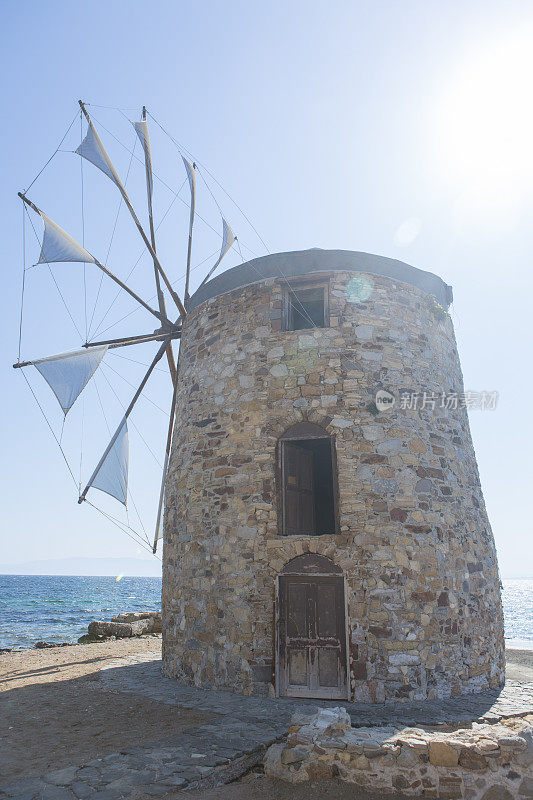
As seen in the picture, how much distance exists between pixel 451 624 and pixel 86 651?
974 centimetres

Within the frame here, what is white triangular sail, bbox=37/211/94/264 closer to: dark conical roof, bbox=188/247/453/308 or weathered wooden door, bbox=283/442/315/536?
dark conical roof, bbox=188/247/453/308

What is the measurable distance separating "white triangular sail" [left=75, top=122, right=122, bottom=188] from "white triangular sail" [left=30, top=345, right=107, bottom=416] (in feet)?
13.9

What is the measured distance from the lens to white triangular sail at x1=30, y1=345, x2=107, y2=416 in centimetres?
1251

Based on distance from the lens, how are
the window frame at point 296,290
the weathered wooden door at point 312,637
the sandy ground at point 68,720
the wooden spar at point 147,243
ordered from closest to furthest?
the sandy ground at point 68,720
the weathered wooden door at point 312,637
the window frame at point 296,290
the wooden spar at point 147,243

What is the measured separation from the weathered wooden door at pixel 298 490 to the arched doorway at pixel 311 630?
2.24 ft

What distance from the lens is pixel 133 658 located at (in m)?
11.3

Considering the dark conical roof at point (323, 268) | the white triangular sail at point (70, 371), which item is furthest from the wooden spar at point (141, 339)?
the dark conical roof at point (323, 268)

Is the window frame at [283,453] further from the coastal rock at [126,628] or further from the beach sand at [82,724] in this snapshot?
the coastal rock at [126,628]

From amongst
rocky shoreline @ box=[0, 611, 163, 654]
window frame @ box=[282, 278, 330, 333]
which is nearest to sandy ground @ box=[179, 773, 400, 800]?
window frame @ box=[282, 278, 330, 333]

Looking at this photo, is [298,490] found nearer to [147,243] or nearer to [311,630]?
[311,630]

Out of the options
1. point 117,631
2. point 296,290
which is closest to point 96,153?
point 296,290

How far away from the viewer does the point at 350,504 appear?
25.6ft

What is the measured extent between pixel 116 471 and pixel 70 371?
2.78 meters

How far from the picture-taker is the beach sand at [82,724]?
14.2 feet
